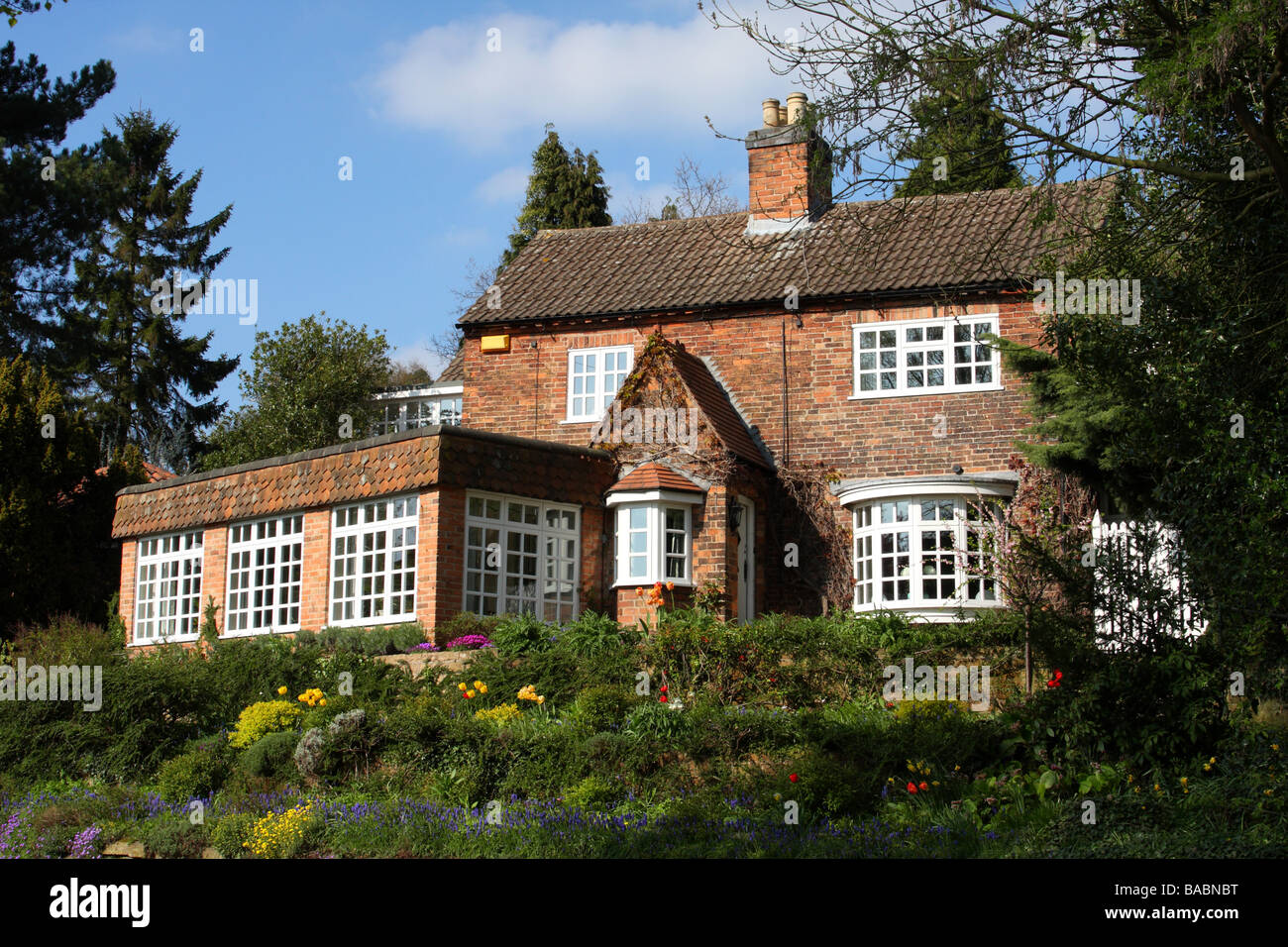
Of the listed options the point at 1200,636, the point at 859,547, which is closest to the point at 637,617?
the point at 859,547

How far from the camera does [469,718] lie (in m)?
12.3

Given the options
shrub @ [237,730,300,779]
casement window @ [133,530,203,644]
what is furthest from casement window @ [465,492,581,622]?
shrub @ [237,730,300,779]

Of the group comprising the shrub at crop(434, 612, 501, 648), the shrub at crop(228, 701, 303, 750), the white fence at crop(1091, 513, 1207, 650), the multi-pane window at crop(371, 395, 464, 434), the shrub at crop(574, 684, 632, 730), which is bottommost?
the shrub at crop(228, 701, 303, 750)

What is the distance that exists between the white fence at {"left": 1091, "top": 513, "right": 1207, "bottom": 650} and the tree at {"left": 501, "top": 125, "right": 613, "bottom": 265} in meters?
29.1

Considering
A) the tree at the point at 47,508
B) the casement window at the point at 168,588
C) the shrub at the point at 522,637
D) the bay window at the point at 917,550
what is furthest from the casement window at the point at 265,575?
the bay window at the point at 917,550

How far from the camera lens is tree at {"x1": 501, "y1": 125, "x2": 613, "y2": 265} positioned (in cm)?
3825

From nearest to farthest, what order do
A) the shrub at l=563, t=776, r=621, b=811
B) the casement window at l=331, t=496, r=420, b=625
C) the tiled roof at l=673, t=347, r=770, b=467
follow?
1. the shrub at l=563, t=776, r=621, b=811
2. the casement window at l=331, t=496, r=420, b=625
3. the tiled roof at l=673, t=347, r=770, b=467

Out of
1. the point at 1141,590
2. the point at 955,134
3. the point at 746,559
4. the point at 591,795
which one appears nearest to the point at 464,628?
the point at 746,559

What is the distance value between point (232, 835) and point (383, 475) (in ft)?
30.8

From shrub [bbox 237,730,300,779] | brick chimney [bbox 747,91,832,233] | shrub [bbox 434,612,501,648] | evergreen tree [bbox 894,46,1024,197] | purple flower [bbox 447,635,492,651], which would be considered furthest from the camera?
brick chimney [bbox 747,91,832,233]

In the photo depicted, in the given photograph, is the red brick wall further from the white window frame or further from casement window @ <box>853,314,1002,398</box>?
the white window frame

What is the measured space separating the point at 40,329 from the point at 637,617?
67.6ft

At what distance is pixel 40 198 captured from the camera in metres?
30.2
